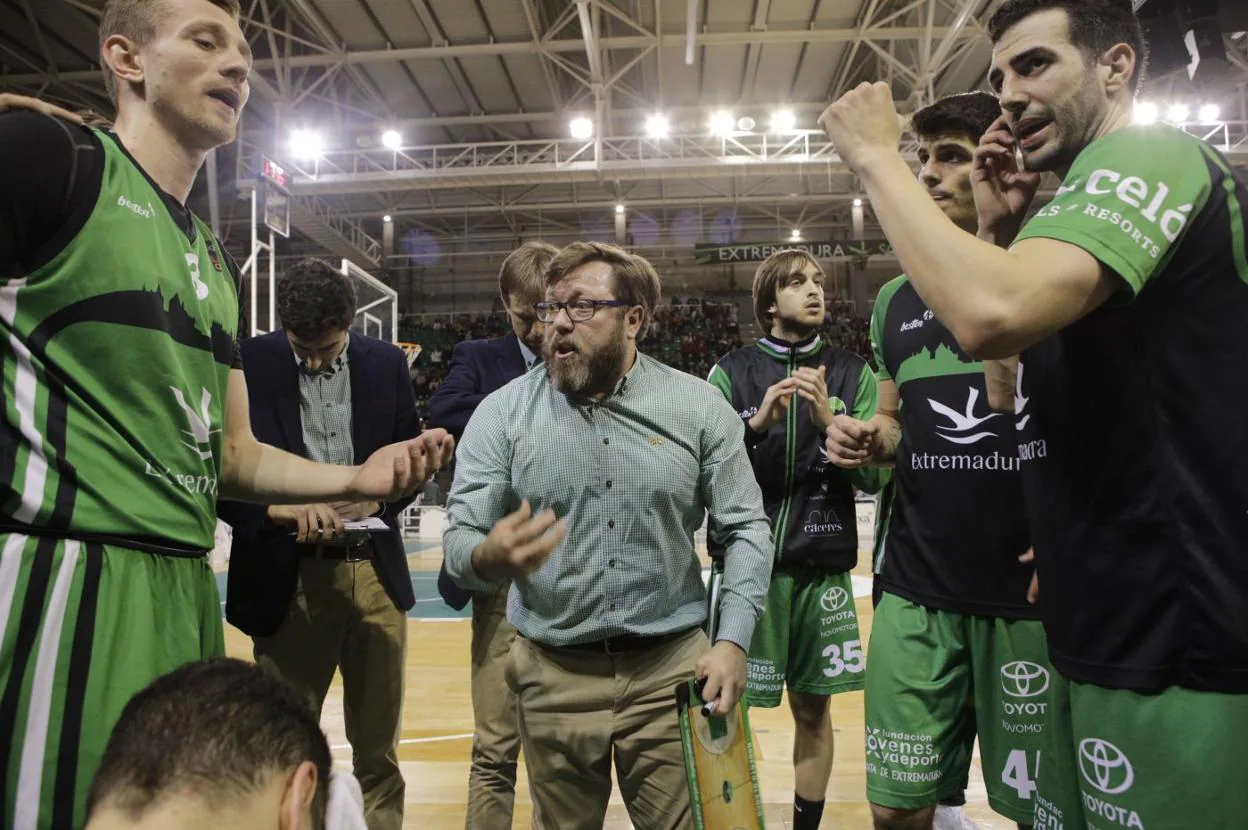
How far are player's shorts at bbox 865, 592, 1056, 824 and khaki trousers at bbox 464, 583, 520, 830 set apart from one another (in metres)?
1.24

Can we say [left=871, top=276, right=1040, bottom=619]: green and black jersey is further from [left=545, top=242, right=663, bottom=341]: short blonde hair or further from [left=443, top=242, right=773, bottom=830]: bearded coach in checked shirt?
[left=545, top=242, right=663, bottom=341]: short blonde hair

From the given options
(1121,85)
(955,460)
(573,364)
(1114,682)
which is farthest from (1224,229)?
(573,364)

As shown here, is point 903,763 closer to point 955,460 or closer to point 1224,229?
point 955,460

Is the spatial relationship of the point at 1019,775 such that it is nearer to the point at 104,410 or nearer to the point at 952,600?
the point at 952,600

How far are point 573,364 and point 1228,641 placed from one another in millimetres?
1613

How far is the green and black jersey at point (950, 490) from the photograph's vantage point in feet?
7.67

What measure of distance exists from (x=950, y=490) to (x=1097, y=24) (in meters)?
1.37

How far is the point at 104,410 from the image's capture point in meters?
1.48

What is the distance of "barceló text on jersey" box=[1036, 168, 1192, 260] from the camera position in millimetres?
1235

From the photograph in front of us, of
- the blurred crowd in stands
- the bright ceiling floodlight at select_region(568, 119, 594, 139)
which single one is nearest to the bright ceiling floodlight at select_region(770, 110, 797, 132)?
the bright ceiling floodlight at select_region(568, 119, 594, 139)

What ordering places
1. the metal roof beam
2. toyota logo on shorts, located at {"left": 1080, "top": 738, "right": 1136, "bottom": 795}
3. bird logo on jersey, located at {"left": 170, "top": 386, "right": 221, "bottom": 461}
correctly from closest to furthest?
toyota logo on shorts, located at {"left": 1080, "top": 738, "right": 1136, "bottom": 795}
bird logo on jersey, located at {"left": 170, "top": 386, "right": 221, "bottom": 461}
the metal roof beam

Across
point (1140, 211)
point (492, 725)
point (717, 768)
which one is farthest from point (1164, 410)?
point (492, 725)

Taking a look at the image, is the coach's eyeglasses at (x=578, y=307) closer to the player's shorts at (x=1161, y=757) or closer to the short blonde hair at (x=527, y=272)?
the short blonde hair at (x=527, y=272)

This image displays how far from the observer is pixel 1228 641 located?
126cm
